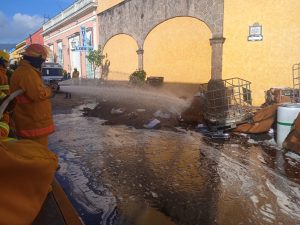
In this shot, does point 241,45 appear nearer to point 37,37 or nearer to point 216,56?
point 216,56

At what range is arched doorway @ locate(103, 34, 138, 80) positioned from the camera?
59.1 ft

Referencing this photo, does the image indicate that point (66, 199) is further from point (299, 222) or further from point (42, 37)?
point (42, 37)

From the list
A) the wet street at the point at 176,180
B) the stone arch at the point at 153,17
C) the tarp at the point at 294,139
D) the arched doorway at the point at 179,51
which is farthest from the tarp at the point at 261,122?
the arched doorway at the point at 179,51

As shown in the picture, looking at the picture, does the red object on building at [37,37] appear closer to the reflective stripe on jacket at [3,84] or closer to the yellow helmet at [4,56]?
the yellow helmet at [4,56]

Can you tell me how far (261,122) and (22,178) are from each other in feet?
23.0

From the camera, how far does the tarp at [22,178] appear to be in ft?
4.55

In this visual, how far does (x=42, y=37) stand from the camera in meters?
42.3

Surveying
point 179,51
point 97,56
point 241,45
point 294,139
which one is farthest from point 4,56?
point 97,56

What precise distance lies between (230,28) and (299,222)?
9.91m

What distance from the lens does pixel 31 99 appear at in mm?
3881

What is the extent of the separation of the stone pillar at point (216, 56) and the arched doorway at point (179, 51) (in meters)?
0.35

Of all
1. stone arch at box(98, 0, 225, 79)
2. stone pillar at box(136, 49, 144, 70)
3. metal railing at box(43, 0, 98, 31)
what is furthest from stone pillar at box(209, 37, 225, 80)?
metal railing at box(43, 0, 98, 31)

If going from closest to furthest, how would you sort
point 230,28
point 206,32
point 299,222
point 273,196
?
point 299,222 < point 273,196 < point 230,28 < point 206,32

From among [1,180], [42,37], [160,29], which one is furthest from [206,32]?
[42,37]
